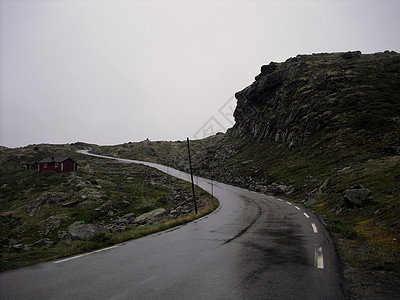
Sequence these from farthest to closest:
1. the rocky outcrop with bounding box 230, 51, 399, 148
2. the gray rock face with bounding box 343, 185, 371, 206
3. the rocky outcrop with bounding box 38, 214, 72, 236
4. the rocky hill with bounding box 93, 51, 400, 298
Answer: the rocky outcrop with bounding box 230, 51, 399, 148, the rocky outcrop with bounding box 38, 214, 72, 236, the gray rock face with bounding box 343, 185, 371, 206, the rocky hill with bounding box 93, 51, 400, 298

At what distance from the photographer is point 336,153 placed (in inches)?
1553

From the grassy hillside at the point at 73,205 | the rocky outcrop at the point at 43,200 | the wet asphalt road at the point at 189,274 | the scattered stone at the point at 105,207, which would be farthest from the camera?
the rocky outcrop at the point at 43,200

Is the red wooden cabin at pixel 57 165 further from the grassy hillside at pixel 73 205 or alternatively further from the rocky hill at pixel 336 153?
the rocky hill at pixel 336 153

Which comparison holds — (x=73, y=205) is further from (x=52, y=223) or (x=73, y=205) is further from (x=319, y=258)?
(x=319, y=258)

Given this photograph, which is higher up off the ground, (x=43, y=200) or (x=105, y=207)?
(x=43, y=200)

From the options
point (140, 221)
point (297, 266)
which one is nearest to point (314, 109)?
point (140, 221)

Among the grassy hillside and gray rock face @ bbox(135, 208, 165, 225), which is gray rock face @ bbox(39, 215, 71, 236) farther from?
gray rock face @ bbox(135, 208, 165, 225)

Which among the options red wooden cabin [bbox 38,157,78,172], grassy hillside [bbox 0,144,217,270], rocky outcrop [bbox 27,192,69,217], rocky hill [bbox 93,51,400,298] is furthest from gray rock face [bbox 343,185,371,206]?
red wooden cabin [bbox 38,157,78,172]

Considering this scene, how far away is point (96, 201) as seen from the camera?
37.7 metres

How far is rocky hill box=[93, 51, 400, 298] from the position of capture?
32.3ft

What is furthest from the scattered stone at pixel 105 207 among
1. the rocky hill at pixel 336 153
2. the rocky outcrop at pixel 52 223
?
the rocky hill at pixel 336 153

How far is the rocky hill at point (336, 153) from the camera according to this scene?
9837 millimetres

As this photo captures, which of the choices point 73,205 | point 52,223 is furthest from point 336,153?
point 52,223

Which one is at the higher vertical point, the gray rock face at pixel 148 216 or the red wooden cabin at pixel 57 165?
the red wooden cabin at pixel 57 165
